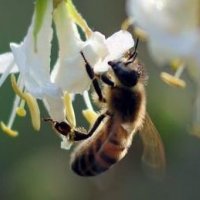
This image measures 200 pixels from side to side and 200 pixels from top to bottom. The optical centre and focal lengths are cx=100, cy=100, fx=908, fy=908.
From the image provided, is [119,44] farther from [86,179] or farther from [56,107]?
[86,179]

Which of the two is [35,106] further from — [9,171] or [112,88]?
[9,171]

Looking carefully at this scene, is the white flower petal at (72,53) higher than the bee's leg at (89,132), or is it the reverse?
the white flower petal at (72,53)

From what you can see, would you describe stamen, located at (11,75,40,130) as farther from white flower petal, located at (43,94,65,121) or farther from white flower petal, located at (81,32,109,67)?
white flower petal, located at (81,32,109,67)

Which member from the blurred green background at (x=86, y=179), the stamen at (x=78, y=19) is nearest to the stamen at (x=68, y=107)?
the stamen at (x=78, y=19)

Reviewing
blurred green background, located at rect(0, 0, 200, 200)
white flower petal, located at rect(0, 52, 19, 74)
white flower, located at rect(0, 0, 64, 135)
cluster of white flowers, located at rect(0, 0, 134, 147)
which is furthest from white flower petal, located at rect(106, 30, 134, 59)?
blurred green background, located at rect(0, 0, 200, 200)

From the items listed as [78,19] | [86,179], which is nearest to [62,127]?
[78,19]

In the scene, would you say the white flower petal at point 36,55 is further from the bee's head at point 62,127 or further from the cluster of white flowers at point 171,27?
the cluster of white flowers at point 171,27

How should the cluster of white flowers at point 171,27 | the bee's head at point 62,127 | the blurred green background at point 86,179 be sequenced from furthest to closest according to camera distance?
the blurred green background at point 86,179 → the bee's head at point 62,127 → the cluster of white flowers at point 171,27
